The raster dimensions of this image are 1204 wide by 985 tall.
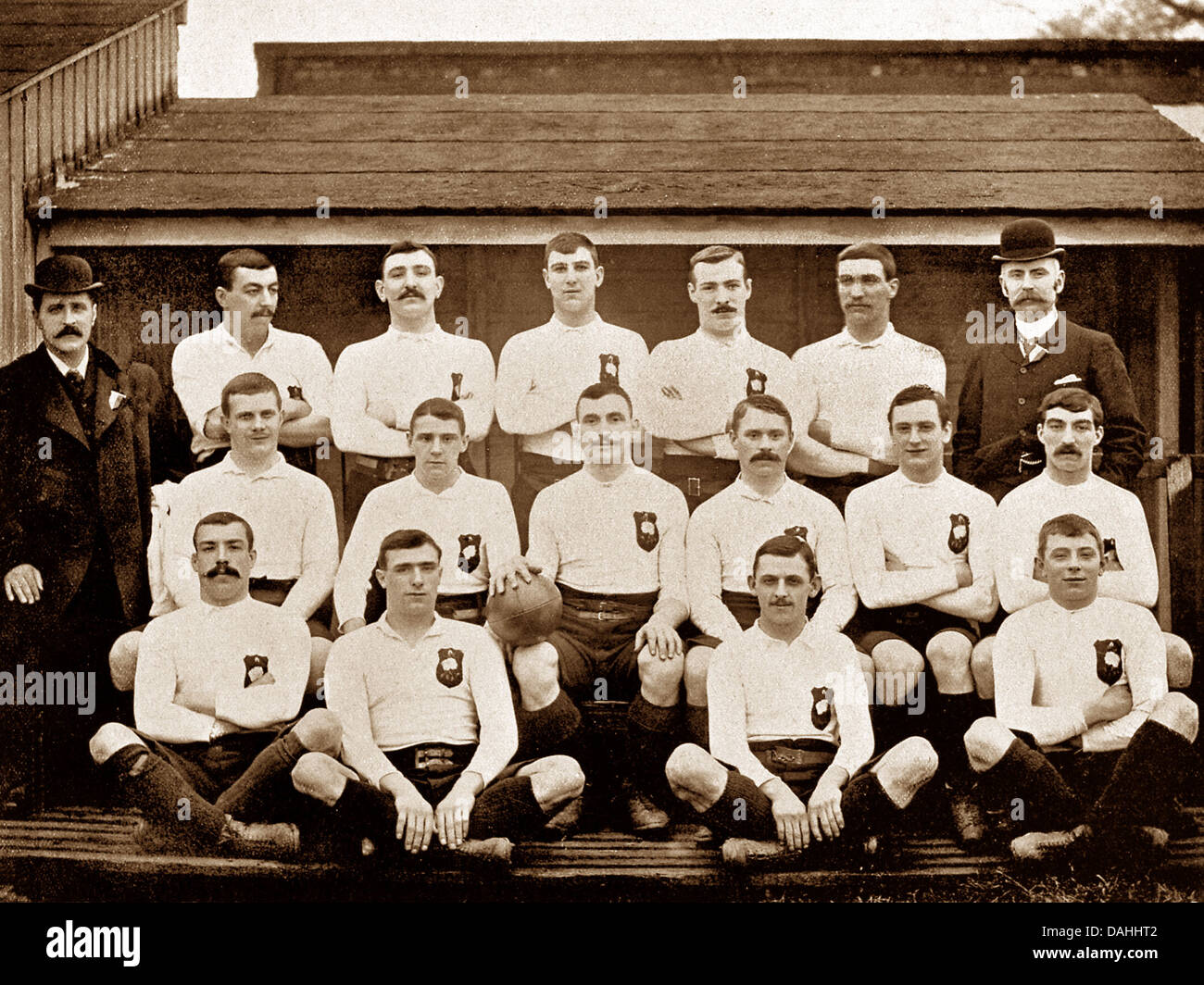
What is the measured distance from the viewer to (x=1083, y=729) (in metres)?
4.94

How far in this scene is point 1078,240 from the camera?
5.40 m

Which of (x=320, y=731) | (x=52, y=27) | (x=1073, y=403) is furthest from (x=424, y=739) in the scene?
(x=52, y=27)

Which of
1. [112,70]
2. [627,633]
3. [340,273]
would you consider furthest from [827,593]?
[112,70]

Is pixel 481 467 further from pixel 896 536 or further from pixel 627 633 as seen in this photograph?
pixel 896 536

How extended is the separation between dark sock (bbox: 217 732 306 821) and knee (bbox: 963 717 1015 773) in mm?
2351

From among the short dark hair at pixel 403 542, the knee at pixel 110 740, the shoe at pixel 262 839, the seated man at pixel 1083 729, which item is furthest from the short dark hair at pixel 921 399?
the knee at pixel 110 740

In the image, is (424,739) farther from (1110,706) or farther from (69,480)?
(1110,706)

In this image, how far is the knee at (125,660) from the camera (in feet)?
16.5

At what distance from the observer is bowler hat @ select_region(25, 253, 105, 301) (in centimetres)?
531

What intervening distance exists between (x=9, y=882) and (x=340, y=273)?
275 cm

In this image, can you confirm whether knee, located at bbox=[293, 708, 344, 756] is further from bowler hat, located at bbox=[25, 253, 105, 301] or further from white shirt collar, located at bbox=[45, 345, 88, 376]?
bowler hat, located at bbox=[25, 253, 105, 301]

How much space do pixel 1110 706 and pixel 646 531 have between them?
180cm
